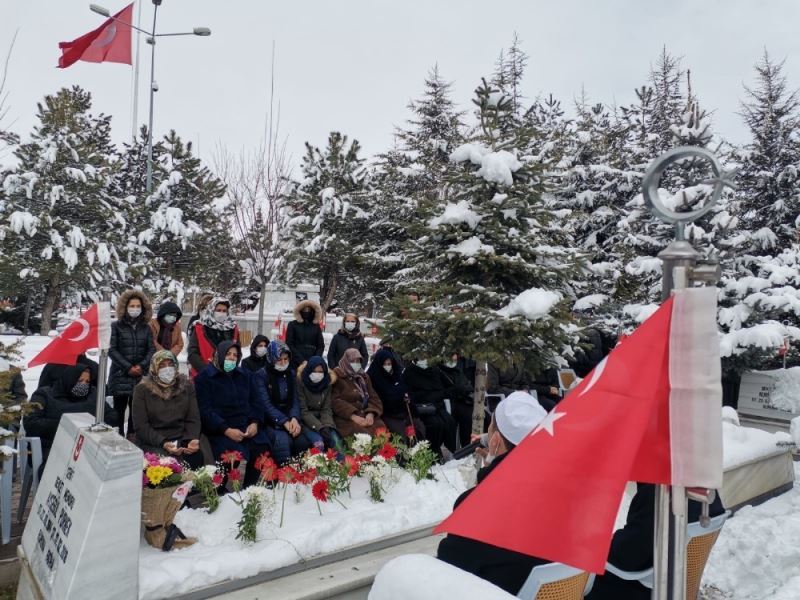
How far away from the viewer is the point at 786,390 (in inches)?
447

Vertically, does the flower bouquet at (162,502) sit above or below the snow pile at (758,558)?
above

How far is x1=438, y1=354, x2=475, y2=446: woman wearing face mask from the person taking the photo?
8031mm

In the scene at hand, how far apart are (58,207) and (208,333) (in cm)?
1865

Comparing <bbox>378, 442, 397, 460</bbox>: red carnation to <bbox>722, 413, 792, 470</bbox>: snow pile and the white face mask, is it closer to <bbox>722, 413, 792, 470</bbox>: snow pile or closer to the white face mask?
the white face mask

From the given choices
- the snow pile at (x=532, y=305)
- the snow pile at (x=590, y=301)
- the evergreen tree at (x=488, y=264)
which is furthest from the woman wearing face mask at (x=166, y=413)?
the snow pile at (x=590, y=301)

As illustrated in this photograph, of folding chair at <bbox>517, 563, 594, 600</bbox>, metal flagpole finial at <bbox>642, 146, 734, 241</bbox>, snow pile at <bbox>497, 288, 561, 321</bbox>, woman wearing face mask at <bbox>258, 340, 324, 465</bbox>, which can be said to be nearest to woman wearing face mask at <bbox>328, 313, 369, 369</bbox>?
woman wearing face mask at <bbox>258, 340, 324, 465</bbox>

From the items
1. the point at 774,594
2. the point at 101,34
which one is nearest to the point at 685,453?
A: the point at 774,594

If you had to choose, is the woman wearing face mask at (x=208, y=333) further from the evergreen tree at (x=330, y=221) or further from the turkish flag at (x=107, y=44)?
the evergreen tree at (x=330, y=221)

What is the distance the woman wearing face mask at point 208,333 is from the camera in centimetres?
740

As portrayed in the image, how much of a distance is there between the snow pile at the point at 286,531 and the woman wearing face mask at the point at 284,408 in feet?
3.24

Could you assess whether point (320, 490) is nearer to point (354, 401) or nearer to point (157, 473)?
point (157, 473)

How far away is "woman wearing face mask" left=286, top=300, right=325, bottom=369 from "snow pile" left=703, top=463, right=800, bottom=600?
5.35 m

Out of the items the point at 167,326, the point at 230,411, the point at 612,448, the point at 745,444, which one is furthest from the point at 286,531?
the point at 745,444

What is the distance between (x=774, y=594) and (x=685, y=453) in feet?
10.9
